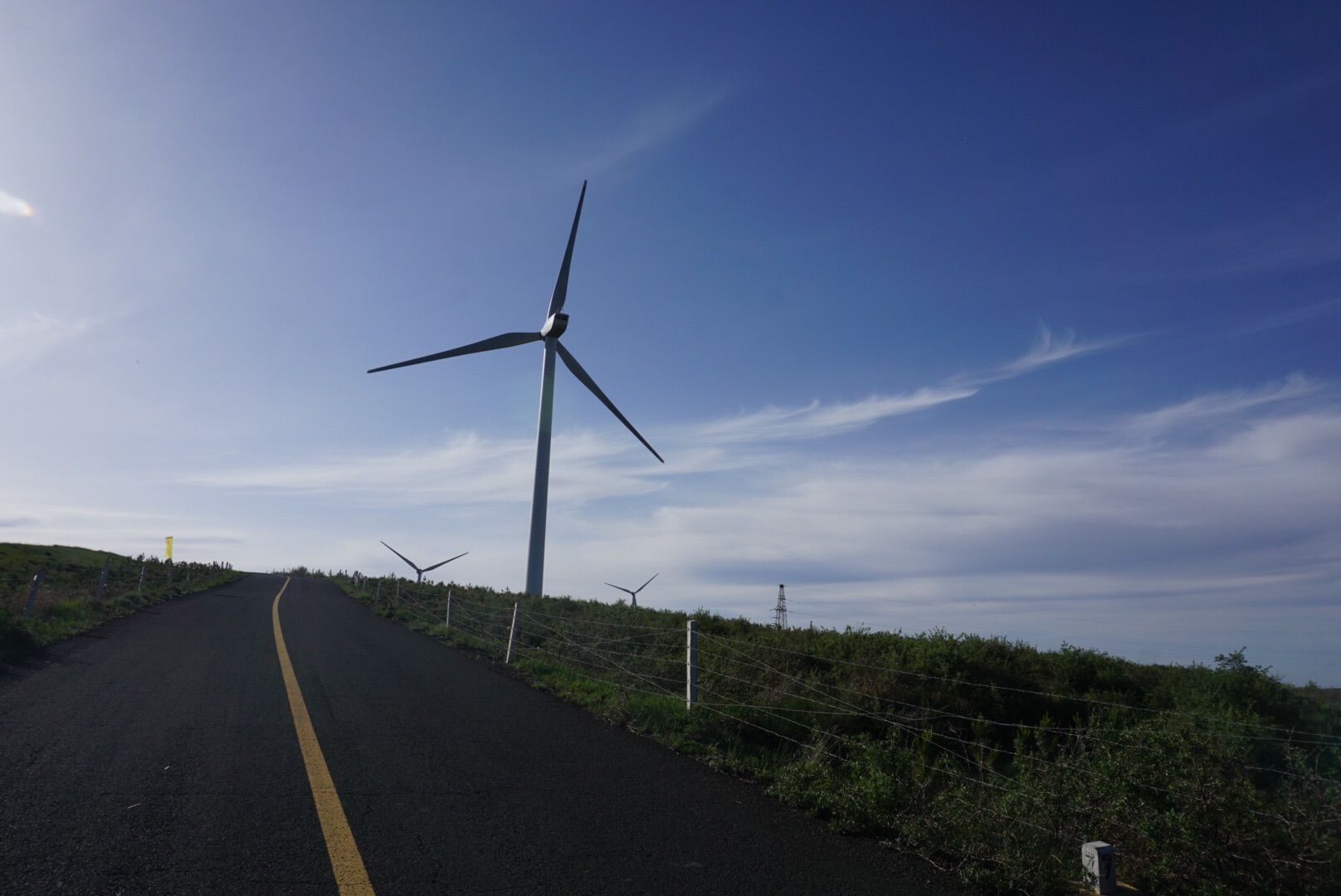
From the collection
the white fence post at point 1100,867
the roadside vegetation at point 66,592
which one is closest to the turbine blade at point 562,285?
the roadside vegetation at point 66,592

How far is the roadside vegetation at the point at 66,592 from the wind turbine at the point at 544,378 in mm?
12642

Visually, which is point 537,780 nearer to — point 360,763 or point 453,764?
point 453,764

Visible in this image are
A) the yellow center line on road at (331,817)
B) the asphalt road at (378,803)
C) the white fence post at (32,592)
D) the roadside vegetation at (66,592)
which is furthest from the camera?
the white fence post at (32,592)

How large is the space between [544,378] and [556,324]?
2.44m

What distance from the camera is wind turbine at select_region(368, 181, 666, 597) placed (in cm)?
3056

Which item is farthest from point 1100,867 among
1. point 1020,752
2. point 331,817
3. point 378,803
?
point 331,817

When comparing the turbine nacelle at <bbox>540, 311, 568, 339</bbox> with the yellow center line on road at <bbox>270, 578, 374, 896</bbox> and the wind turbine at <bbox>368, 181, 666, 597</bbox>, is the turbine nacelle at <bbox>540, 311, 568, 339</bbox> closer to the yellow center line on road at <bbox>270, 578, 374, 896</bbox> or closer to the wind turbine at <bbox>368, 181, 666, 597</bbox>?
the wind turbine at <bbox>368, 181, 666, 597</bbox>

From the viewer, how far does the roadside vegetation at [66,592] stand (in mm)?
14141

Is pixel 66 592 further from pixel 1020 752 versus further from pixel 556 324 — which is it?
pixel 1020 752

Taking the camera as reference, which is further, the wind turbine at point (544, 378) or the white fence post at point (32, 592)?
the wind turbine at point (544, 378)

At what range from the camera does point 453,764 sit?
274 inches

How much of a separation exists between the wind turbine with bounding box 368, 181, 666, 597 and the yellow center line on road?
70.0 ft

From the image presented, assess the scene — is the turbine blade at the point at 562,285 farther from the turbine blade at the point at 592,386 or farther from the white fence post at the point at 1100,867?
the white fence post at the point at 1100,867

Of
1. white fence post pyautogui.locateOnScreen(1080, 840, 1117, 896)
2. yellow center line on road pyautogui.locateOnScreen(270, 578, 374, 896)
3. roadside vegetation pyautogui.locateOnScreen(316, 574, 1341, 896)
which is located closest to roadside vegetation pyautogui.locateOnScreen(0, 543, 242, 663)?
yellow center line on road pyautogui.locateOnScreen(270, 578, 374, 896)
